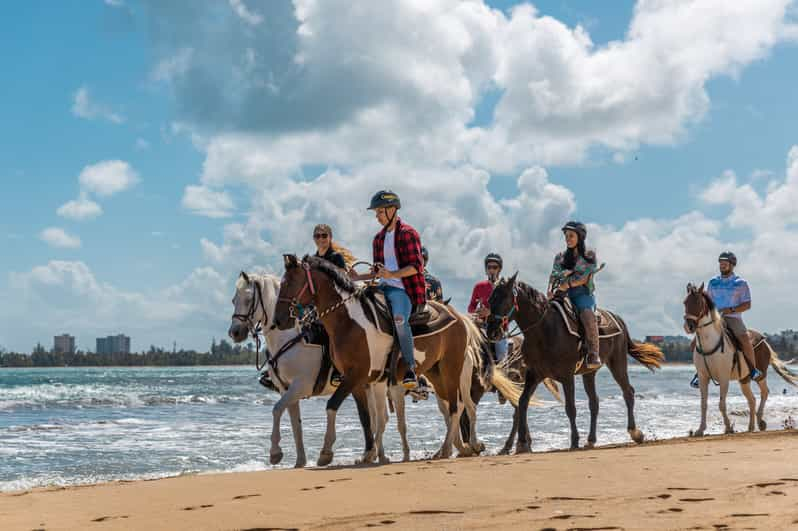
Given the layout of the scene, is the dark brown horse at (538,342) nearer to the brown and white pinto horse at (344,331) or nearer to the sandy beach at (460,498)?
the brown and white pinto horse at (344,331)

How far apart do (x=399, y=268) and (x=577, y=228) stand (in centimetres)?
339

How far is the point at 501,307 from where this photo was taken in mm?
10695

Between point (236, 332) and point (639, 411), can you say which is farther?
point (639, 411)

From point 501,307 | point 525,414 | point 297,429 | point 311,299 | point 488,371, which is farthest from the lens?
point 488,371

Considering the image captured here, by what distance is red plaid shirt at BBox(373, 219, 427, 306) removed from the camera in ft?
29.9

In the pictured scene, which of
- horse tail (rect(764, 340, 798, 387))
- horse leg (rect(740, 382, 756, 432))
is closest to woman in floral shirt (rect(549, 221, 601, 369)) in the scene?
horse leg (rect(740, 382, 756, 432))

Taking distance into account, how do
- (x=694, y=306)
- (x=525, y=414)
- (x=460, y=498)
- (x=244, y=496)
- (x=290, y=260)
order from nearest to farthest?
(x=460, y=498), (x=244, y=496), (x=290, y=260), (x=525, y=414), (x=694, y=306)

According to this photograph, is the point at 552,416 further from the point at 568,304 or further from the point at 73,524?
the point at 73,524

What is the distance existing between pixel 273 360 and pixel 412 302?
1.74m

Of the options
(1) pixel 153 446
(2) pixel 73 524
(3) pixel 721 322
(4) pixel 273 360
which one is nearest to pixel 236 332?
(4) pixel 273 360

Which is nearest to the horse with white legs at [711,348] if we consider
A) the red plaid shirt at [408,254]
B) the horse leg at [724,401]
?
the horse leg at [724,401]

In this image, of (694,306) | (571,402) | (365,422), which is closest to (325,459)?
(365,422)

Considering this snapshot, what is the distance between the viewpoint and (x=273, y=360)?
9.69 meters

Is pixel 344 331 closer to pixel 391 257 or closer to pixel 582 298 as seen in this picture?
pixel 391 257
